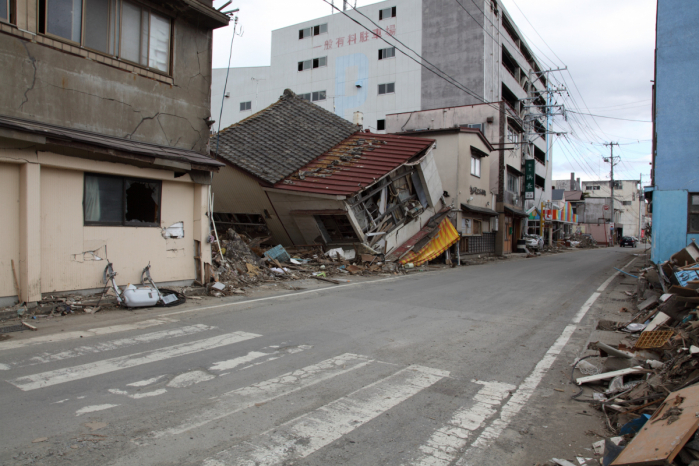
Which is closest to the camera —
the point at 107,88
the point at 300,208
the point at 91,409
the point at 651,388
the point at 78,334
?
the point at 91,409

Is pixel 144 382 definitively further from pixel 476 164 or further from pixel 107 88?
pixel 476 164

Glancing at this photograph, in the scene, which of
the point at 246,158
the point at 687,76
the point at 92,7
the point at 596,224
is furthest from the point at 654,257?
the point at 596,224

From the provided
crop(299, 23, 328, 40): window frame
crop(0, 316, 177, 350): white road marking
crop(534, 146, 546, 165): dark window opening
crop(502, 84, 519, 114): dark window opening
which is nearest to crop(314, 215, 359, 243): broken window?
crop(0, 316, 177, 350): white road marking

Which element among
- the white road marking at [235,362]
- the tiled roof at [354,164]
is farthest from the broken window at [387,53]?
the white road marking at [235,362]

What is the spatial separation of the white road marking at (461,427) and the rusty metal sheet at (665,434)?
1139 millimetres

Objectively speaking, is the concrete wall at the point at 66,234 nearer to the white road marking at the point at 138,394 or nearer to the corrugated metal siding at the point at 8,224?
the corrugated metal siding at the point at 8,224

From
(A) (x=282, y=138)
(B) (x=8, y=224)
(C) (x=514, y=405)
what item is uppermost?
(A) (x=282, y=138)

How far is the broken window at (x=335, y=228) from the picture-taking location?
55.8 ft

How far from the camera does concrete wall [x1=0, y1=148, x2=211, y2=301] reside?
314 inches

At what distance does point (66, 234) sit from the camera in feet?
28.7

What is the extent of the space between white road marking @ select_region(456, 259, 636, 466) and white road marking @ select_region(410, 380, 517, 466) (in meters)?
0.08

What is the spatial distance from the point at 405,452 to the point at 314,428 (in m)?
0.81

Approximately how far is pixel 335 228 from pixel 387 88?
28881 mm

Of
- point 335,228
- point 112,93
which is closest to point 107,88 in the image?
point 112,93
